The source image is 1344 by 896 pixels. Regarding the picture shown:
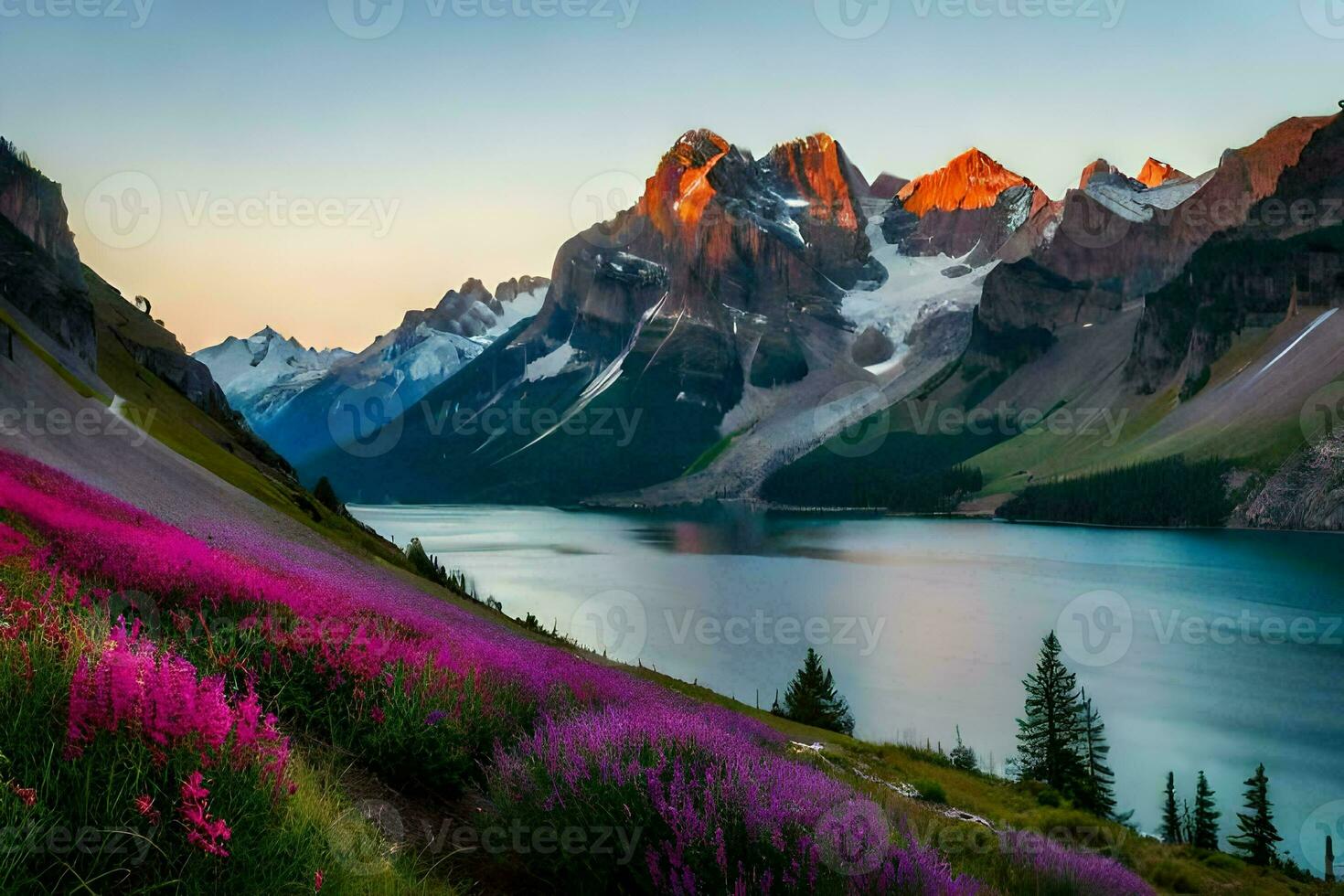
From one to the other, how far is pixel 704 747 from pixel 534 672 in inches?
165

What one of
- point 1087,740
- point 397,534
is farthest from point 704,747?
point 397,534

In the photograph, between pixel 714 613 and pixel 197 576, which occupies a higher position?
pixel 197 576

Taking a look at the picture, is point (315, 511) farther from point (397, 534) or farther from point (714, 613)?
point (397, 534)

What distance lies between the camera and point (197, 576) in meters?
10.1

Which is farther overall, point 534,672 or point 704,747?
point 534,672

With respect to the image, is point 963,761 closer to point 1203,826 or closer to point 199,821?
point 1203,826

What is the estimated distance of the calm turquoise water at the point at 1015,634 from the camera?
5056 centimetres

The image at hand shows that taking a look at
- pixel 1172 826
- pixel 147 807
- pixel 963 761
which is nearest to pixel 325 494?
pixel 963 761

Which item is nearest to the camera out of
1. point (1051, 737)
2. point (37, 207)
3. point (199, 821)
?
point (199, 821)

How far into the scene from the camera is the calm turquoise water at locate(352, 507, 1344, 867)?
166ft

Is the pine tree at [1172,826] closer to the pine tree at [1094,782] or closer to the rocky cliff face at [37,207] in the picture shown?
the pine tree at [1094,782]

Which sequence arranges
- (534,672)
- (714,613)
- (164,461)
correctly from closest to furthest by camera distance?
1. (534,672)
2. (164,461)
3. (714,613)

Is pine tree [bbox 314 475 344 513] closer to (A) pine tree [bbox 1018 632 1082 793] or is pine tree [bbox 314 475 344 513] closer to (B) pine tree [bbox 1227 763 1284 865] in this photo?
(A) pine tree [bbox 1018 632 1082 793]

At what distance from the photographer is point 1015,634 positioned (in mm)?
82812
